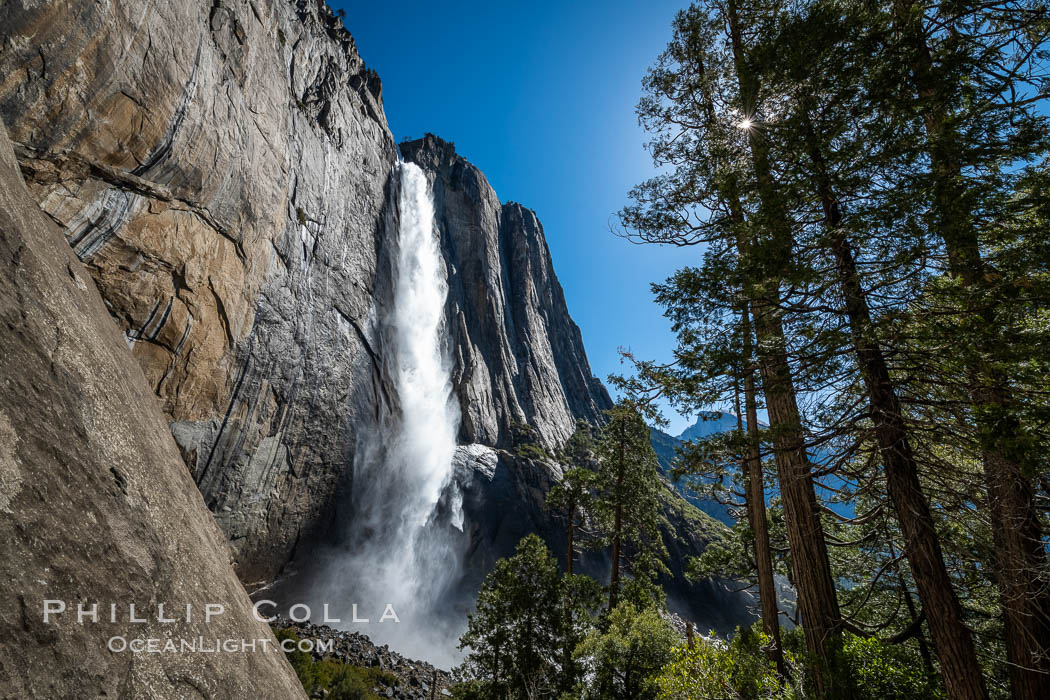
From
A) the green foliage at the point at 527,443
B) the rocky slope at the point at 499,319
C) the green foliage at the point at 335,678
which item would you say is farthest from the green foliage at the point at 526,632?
the green foliage at the point at 527,443

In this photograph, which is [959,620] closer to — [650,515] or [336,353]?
[650,515]

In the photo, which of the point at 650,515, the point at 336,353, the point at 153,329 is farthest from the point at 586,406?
the point at 153,329

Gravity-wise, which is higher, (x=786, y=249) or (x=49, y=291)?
(x=786, y=249)

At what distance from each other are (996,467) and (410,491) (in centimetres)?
2551

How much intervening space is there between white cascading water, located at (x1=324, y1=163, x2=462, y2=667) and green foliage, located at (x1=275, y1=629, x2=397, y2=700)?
208 inches

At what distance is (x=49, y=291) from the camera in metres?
2.92

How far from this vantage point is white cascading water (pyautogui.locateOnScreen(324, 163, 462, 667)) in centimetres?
2038

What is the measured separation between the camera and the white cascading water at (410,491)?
20375 millimetres

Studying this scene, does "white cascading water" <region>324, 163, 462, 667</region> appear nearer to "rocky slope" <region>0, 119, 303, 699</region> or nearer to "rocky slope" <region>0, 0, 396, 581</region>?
"rocky slope" <region>0, 0, 396, 581</region>

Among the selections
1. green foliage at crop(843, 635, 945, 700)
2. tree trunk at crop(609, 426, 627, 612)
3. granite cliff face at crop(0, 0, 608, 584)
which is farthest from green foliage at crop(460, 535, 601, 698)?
granite cliff face at crop(0, 0, 608, 584)

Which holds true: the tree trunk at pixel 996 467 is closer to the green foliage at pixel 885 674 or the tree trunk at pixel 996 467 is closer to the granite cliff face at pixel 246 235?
the green foliage at pixel 885 674

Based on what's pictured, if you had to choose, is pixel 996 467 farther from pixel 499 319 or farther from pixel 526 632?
pixel 499 319

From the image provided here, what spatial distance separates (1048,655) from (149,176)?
840 inches

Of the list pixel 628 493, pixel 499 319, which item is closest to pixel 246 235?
pixel 628 493
